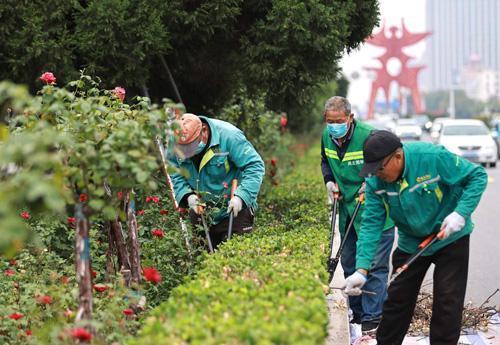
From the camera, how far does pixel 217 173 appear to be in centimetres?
657

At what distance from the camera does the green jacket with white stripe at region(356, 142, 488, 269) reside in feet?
16.9

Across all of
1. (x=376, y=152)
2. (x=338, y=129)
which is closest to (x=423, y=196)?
(x=376, y=152)

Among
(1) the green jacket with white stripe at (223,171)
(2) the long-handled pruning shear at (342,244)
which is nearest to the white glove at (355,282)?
(2) the long-handled pruning shear at (342,244)

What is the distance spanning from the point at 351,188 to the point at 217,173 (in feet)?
3.45

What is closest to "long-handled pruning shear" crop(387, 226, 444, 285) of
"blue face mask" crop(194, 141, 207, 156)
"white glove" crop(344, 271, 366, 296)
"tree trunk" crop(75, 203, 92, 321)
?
"white glove" crop(344, 271, 366, 296)

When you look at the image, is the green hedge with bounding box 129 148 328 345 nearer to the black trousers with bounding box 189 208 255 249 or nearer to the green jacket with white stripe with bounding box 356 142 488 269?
the black trousers with bounding box 189 208 255 249

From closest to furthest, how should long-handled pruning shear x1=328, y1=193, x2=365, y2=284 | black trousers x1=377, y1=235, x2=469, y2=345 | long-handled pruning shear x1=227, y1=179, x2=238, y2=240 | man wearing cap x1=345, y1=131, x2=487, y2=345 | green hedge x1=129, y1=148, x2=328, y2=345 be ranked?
green hedge x1=129, y1=148, x2=328, y2=345 < man wearing cap x1=345, y1=131, x2=487, y2=345 < black trousers x1=377, y1=235, x2=469, y2=345 < long-handled pruning shear x1=227, y1=179, x2=238, y2=240 < long-handled pruning shear x1=328, y1=193, x2=365, y2=284

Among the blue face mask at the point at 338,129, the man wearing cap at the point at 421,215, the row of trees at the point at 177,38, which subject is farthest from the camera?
the row of trees at the point at 177,38

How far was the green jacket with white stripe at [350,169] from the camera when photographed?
22.3ft

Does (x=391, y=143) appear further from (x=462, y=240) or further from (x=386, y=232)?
(x=386, y=232)

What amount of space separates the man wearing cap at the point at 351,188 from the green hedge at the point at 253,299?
1.86 ft

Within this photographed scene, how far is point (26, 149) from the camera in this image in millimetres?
2975

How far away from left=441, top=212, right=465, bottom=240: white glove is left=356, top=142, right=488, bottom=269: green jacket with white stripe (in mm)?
34

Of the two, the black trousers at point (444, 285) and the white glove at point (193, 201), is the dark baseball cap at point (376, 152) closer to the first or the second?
the black trousers at point (444, 285)
